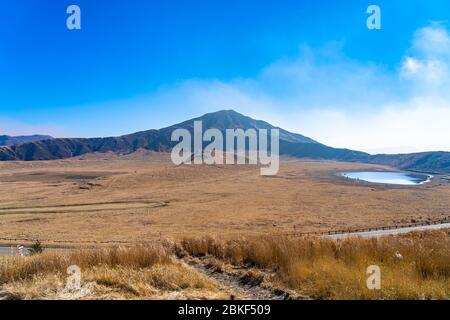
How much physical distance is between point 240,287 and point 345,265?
2.60m

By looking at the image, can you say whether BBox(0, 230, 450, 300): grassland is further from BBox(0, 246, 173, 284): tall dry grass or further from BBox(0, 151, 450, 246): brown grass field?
BBox(0, 151, 450, 246): brown grass field

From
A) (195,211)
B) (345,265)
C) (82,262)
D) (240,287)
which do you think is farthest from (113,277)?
(195,211)

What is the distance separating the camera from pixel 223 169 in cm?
17825

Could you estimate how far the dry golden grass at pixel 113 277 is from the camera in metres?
6.93

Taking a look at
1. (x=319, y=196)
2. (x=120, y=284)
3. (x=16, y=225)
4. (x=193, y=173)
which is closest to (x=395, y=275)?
(x=120, y=284)

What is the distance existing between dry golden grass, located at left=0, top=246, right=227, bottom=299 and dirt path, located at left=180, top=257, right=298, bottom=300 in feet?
1.49

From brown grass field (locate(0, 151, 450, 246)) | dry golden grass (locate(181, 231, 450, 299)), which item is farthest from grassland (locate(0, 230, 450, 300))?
brown grass field (locate(0, 151, 450, 246))

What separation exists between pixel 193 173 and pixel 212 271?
147198 millimetres

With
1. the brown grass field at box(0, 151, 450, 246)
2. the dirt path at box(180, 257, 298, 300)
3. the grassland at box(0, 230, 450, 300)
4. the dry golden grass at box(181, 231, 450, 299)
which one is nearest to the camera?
the dry golden grass at box(181, 231, 450, 299)

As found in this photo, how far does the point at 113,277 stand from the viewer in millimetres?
7641

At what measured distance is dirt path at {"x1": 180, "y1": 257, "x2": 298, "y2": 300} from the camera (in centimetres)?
716

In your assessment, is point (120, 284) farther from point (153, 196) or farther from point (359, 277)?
point (153, 196)

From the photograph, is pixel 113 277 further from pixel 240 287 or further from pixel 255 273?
pixel 255 273

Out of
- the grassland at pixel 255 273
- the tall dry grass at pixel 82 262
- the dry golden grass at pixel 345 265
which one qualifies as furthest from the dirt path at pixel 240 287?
the tall dry grass at pixel 82 262
